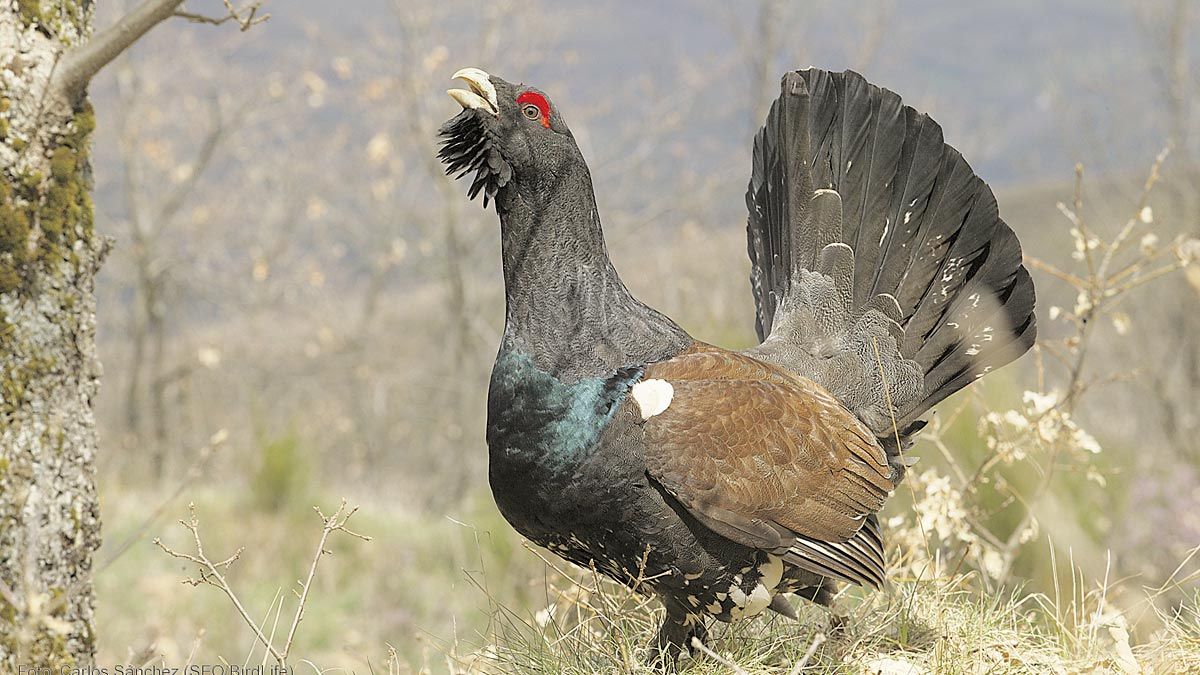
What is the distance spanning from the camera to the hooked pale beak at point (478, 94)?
2.56m

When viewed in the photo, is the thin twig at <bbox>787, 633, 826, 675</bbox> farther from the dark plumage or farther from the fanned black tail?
the fanned black tail

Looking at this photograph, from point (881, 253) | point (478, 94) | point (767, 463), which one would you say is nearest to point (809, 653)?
point (767, 463)

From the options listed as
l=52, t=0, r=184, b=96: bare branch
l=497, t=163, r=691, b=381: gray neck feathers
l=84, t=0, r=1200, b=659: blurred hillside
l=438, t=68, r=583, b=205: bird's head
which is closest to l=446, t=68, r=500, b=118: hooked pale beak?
l=438, t=68, r=583, b=205: bird's head

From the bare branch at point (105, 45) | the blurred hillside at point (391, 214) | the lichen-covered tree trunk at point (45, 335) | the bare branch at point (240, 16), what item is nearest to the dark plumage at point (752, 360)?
the bare branch at point (240, 16)

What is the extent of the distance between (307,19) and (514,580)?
1167cm

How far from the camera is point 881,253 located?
11.2 feet

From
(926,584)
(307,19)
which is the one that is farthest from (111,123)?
(926,584)

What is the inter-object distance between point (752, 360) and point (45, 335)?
191 centimetres

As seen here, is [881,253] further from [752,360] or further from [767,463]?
[767,463]

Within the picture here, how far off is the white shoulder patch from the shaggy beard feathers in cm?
64

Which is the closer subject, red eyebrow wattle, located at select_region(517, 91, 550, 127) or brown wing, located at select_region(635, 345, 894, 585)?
brown wing, located at select_region(635, 345, 894, 585)

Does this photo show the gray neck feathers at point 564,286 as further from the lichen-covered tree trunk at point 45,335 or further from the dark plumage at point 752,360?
the lichen-covered tree trunk at point 45,335

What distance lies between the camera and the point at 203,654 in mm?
8492

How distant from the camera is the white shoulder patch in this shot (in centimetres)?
248
